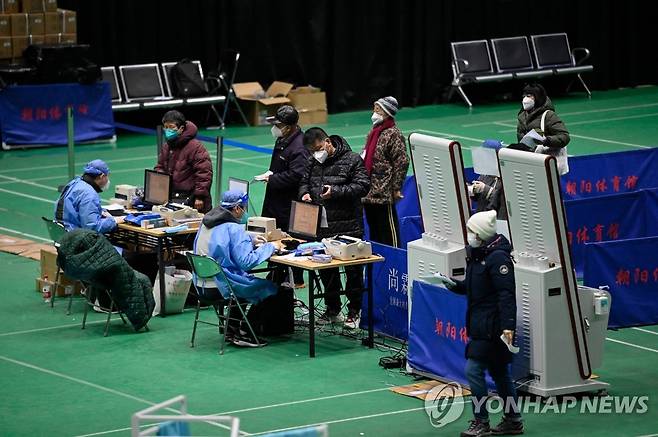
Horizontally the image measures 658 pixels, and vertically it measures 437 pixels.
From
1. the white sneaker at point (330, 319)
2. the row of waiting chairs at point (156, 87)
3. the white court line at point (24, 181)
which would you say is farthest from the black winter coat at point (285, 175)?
the row of waiting chairs at point (156, 87)

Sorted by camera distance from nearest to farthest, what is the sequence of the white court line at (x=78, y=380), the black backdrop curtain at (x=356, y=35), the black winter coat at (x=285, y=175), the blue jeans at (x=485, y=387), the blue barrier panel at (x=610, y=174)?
the blue jeans at (x=485, y=387), the white court line at (x=78, y=380), the black winter coat at (x=285, y=175), the blue barrier panel at (x=610, y=174), the black backdrop curtain at (x=356, y=35)

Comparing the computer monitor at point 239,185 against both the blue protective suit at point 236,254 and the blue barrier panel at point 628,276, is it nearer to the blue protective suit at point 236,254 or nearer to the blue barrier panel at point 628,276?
the blue protective suit at point 236,254

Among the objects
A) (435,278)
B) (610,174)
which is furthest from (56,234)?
(610,174)

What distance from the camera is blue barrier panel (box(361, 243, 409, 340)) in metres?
12.1

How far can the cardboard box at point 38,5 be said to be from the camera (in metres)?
22.2

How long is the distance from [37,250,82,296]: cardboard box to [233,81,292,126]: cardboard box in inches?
423

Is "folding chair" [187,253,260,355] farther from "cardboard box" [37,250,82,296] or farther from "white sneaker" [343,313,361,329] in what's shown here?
"cardboard box" [37,250,82,296]

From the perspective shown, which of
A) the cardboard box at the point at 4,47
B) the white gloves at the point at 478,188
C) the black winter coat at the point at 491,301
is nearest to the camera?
the black winter coat at the point at 491,301

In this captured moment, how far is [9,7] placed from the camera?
73.1 ft

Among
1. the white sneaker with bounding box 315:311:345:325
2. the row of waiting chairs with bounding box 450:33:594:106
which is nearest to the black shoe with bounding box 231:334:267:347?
the white sneaker with bounding box 315:311:345:325

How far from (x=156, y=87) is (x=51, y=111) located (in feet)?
7.20

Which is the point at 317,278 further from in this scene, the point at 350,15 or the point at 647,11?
the point at 647,11

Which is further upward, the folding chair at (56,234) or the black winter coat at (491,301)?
the black winter coat at (491,301)

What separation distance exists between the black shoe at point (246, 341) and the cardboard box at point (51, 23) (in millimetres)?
11519
